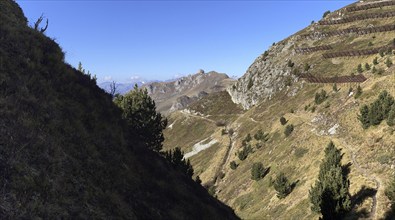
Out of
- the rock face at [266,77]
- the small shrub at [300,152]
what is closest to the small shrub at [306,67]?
the rock face at [266,77]

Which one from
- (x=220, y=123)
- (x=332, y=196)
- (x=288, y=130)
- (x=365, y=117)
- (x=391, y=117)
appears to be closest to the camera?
(x=332, y=196)

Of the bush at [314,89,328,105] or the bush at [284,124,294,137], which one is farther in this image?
the bush at [314,89,328,105]

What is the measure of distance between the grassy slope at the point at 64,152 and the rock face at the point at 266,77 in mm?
88146

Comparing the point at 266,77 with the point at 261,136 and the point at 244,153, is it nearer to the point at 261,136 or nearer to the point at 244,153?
the point at 261,136

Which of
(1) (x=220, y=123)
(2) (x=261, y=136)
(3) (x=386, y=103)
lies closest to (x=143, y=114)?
(2) (x=261, y=136)

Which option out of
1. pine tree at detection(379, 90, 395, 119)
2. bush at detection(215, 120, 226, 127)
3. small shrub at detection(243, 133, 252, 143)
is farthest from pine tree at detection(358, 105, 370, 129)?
bush at detection(215, 120, 226, 127)

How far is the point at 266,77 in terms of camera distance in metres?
121

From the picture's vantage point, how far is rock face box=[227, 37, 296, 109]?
365 ft

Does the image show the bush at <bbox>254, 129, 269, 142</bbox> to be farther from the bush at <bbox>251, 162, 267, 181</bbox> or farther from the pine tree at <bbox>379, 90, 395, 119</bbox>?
the pine tree at <bbox>379, 90, 395, 119</bbox>

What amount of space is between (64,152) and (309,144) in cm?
4780

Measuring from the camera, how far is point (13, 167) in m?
12.9

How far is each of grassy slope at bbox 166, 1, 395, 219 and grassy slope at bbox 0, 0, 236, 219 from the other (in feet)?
64.3

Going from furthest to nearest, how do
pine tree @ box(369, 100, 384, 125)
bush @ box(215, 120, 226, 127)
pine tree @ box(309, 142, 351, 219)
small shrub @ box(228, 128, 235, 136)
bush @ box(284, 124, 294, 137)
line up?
bush @ box(215, 120, 226, 127)
small shrub @ box(228, 128, 235, 136)
bush @ box(284, 124, 294, 137)
pine tree @ box(369, 100, 384, 125)
pine tree @ box(309, 142, 351, 219)

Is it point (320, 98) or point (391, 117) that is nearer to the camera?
point (391, 117)
